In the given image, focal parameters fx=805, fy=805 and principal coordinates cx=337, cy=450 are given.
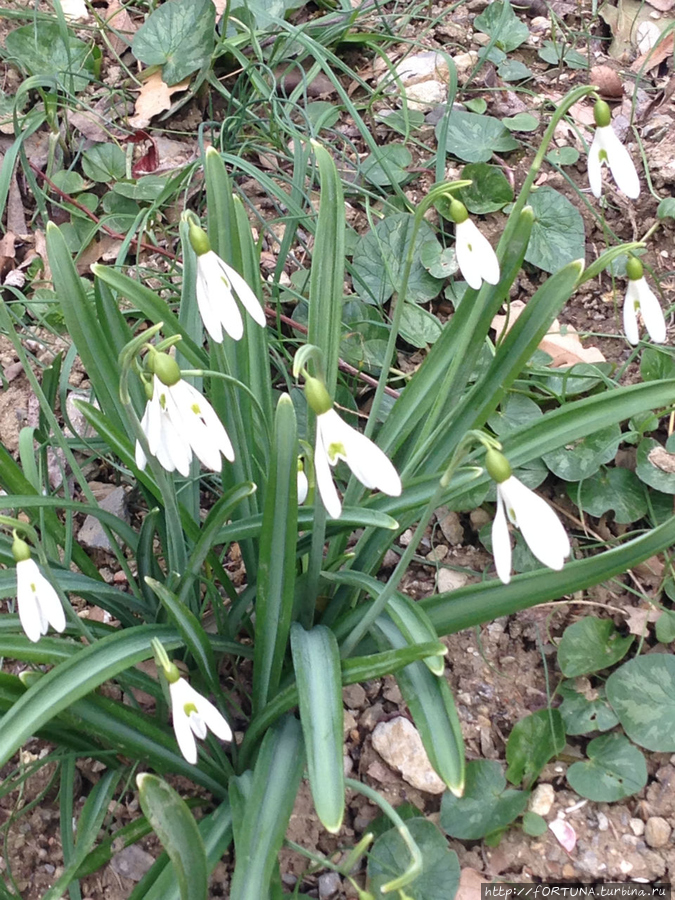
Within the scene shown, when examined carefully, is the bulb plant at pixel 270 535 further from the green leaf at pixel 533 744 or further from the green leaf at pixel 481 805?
the green leaf at pixel 533 744

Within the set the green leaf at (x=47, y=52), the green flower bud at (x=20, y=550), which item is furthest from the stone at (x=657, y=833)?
the green leaf at (x=47, y=52)

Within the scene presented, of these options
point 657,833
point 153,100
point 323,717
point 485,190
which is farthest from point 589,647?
point 153,100

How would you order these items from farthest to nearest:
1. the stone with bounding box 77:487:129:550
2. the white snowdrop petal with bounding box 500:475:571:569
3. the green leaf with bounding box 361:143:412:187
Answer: the green leaf with bounding box 361:143:412:187
the stone with bounding box 77:487:129:550
the white snowdrop petal with bounding box 500:475:571:569

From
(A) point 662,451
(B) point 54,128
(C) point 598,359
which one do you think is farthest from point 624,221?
(B) point 54,128

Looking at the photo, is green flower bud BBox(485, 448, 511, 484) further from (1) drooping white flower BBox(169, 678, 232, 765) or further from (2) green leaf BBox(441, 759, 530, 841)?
(2) green leaf BBox(441, 759, 530, 841)

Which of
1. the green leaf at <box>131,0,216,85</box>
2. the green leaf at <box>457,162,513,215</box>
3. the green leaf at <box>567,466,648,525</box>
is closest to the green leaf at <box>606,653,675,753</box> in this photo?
the green leaf at <box>567,466,648,525</box>

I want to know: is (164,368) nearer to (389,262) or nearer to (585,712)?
(585,712)

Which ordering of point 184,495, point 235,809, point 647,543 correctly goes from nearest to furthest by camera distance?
point 647,543 → point 235,809 → point 184,495

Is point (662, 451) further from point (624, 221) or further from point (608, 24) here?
point (608, 24)
